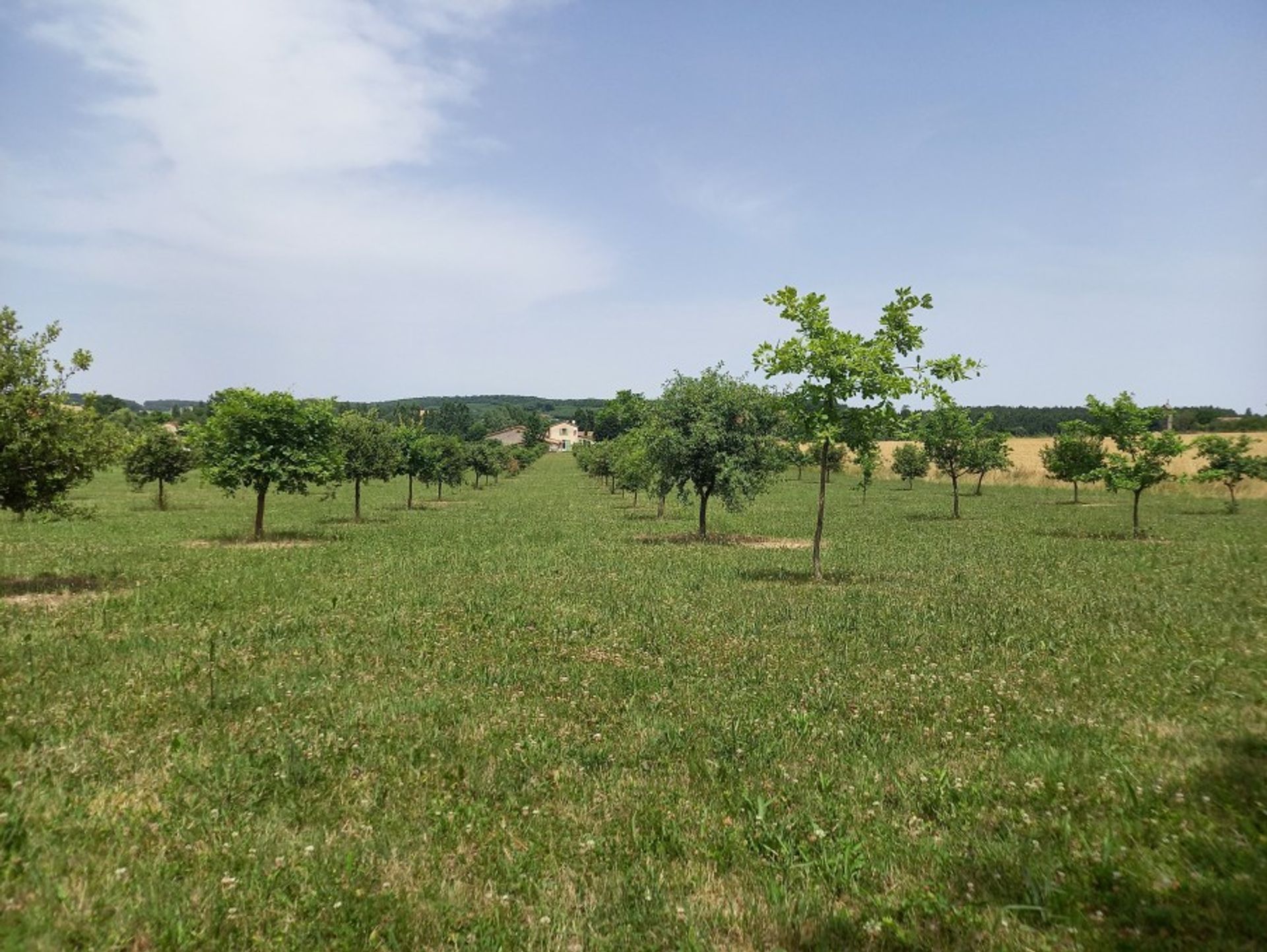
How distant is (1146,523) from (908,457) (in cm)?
3287

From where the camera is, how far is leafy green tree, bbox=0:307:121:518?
50.5 feet

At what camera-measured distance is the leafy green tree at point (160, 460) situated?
133 ft

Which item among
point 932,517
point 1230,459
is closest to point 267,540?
point 932,517

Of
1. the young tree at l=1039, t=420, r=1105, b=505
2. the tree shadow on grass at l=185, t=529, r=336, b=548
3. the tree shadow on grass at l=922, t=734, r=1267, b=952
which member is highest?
the young tree at l=1039, t=420, r=1105, b=505

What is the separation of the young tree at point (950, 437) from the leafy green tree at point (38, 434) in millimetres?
40272

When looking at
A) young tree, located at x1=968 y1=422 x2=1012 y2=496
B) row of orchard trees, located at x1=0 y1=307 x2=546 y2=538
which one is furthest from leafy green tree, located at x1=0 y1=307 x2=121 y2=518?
young tree, located at x1=968 y1=422 x2=1012 y2=496

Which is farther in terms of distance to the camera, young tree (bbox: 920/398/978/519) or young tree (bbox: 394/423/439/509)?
young tree (bbox: 394/423/439/509)

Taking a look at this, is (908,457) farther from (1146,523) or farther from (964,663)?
(964,663)

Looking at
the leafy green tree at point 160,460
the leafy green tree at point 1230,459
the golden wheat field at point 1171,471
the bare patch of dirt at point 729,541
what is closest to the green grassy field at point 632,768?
the bare patch of dirt at point 729,541

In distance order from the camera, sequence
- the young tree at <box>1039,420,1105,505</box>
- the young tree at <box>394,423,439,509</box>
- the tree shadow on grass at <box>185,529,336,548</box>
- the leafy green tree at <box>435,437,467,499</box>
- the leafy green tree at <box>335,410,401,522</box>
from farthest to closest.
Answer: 1. the leafy green tree at <box>435,437,467,499</box>
2. the young tree at <box>394,423,439,509</box>
3. the leafy green tree at <box>335,410,401,522</box>
4. the young tree at <box>1039,420,1105,505</box>
5. the tree shadow on grass at <box>185,529,336,548</box>

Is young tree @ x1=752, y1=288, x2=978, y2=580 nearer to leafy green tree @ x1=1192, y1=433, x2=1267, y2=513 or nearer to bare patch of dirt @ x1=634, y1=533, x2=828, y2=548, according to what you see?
bare patch of dirt @ x1=634, y1=533, x2=828, y2=548

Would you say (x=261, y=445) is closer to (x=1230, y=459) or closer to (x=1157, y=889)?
(x=1157, y=889)

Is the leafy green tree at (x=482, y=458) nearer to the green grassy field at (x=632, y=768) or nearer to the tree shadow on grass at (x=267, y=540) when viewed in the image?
the tree shadow on grass at (x=267, y=540)

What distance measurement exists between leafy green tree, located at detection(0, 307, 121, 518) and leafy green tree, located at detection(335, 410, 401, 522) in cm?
2203
